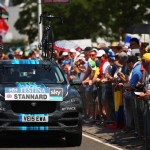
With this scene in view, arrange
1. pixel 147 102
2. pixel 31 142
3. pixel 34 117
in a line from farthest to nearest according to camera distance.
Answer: pixel 31 142 < pixel 34 117 < pixel 147 102

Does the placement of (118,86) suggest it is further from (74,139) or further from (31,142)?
(31,142)

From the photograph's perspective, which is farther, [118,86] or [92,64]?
[92,64]

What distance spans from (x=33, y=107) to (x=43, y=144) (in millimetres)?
916

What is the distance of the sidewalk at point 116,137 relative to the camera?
592 inches

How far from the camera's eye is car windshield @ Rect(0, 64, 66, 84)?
16016mm

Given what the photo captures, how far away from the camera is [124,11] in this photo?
1489 inches

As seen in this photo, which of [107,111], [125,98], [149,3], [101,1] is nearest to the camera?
[125,98]

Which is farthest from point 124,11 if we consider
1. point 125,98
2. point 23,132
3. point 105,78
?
point 23,132

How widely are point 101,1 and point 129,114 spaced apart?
29159mm

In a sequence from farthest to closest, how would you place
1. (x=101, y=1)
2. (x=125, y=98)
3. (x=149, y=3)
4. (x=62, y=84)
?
(x=101, y=1), (x=149, y=3), (x=125, y=98), (x=62, y=84)

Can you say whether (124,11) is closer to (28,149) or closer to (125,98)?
(125,98)

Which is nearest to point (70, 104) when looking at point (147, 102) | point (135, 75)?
point (135, 75)

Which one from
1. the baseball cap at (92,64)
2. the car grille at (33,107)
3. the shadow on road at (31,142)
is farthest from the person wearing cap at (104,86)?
the car grille at (33,107)

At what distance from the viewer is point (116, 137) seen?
1655cm
